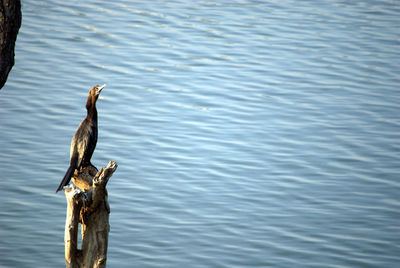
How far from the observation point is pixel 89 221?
6.37 metres

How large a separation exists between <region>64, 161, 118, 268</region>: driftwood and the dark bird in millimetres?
674

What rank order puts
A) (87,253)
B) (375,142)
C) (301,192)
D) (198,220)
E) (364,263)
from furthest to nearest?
(375,142) → (301,192) → (198,220) → (364,263) → (87,253)

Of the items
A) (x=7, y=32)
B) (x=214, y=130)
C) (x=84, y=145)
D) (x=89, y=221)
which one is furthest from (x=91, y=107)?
(x=214, y=130)

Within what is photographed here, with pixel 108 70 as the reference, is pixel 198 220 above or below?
below

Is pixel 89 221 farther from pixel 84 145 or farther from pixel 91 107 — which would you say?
pixel 91 107

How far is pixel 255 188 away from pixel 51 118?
4039 mm

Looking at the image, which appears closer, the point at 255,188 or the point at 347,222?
the point at 347,222

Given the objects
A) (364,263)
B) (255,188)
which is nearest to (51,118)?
(255,188)

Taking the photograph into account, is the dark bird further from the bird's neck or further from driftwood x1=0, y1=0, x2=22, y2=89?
driftwood x1=0, y1=0, x2=22, y2=89

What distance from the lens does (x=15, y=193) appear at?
1026 cm

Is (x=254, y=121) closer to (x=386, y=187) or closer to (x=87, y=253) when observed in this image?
(x=386, y=187)

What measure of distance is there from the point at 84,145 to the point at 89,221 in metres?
1.11

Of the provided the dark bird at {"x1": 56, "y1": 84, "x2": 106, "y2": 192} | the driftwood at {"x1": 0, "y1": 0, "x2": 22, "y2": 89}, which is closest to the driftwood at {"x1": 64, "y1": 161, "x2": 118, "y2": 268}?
Answer: the dark bird at {"x1": 56, "y1": 84, "x2": 106, "y2": 192}

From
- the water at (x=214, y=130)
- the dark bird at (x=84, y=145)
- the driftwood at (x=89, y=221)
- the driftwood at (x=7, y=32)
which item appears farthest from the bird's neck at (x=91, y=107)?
the water at (x=214, y=130)
